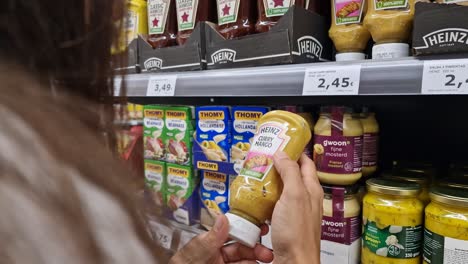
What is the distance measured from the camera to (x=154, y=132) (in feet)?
4.58

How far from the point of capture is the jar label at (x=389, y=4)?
87 centimetres

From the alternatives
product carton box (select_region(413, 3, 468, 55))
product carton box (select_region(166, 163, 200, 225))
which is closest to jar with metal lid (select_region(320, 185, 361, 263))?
product carton box (select_region(413, 3, 468, 55))

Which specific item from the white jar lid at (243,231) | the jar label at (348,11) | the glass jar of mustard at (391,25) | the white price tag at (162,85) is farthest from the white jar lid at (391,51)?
the white price tag at (162,85)

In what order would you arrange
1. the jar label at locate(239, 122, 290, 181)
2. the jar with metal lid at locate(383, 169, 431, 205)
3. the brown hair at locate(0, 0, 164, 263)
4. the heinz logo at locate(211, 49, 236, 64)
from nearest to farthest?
the brown hair at locate(0, 0, 164, 263) → the jar label at locate(239, 122, 290, 181) → the jar with metal lid at locate(383, 169, 431, 205) → the heinz logo at locate(211, 49, 236, 64)

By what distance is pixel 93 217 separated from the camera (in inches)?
10.9

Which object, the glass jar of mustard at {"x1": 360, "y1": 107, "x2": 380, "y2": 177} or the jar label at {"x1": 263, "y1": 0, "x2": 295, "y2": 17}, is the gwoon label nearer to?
the jar label at {"x1": 263, "y1": 0, "x2": 295, "y2": 17}

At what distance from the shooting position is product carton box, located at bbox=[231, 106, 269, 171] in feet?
3.68

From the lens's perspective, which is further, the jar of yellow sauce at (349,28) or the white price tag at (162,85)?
the white price tag at (162,85)

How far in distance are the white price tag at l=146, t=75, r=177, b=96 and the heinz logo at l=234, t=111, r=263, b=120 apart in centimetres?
20

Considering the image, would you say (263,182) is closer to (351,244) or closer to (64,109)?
(351,244)

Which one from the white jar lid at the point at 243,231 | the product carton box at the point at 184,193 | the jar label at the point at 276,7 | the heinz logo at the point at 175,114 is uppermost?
the jar label at the point at 276,7

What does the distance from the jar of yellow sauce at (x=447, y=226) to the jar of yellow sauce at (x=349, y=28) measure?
369 millimetres

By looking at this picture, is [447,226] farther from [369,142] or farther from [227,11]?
[227,11]

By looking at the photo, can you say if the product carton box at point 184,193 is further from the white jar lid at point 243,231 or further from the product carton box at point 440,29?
the product carton box at point 440,29
